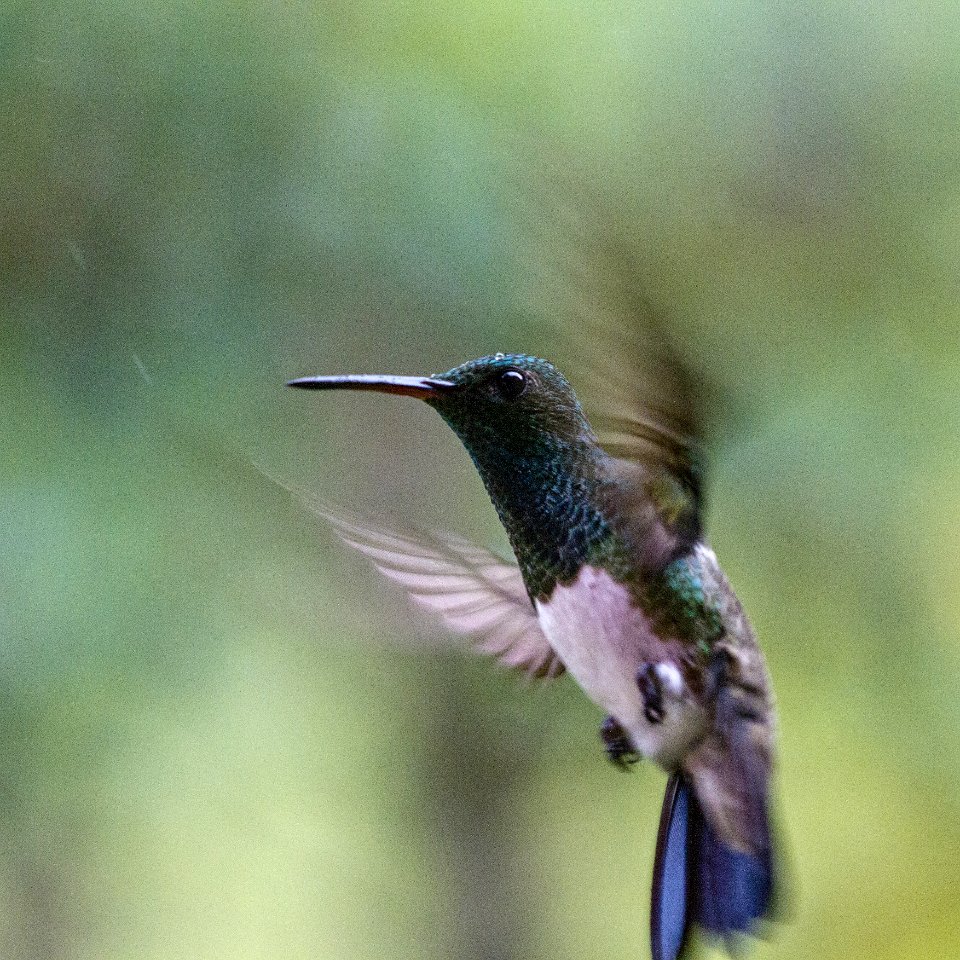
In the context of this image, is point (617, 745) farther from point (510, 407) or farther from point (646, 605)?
point (510, 407)

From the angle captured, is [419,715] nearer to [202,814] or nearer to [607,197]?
[202,814]

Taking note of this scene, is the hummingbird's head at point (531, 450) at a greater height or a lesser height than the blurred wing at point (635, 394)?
lesser

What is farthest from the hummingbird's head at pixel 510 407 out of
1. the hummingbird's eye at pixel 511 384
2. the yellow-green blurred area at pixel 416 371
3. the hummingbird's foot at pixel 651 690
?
the yellow-green blurred area at pixel 416 371

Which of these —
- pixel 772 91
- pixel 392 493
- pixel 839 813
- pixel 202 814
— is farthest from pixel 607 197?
pixel 202 814

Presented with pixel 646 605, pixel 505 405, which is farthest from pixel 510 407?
pixel 646 605

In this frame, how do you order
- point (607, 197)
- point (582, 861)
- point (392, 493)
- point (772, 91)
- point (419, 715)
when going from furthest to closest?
point (582, 861), point (419, 715), point (772, 91), point (607, 197), point (392, 493)

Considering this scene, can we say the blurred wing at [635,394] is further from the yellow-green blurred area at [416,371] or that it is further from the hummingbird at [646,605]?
the yellow-green blurred area at [416,371]

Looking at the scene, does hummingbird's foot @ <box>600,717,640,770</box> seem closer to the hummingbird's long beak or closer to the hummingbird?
the hummingbird
